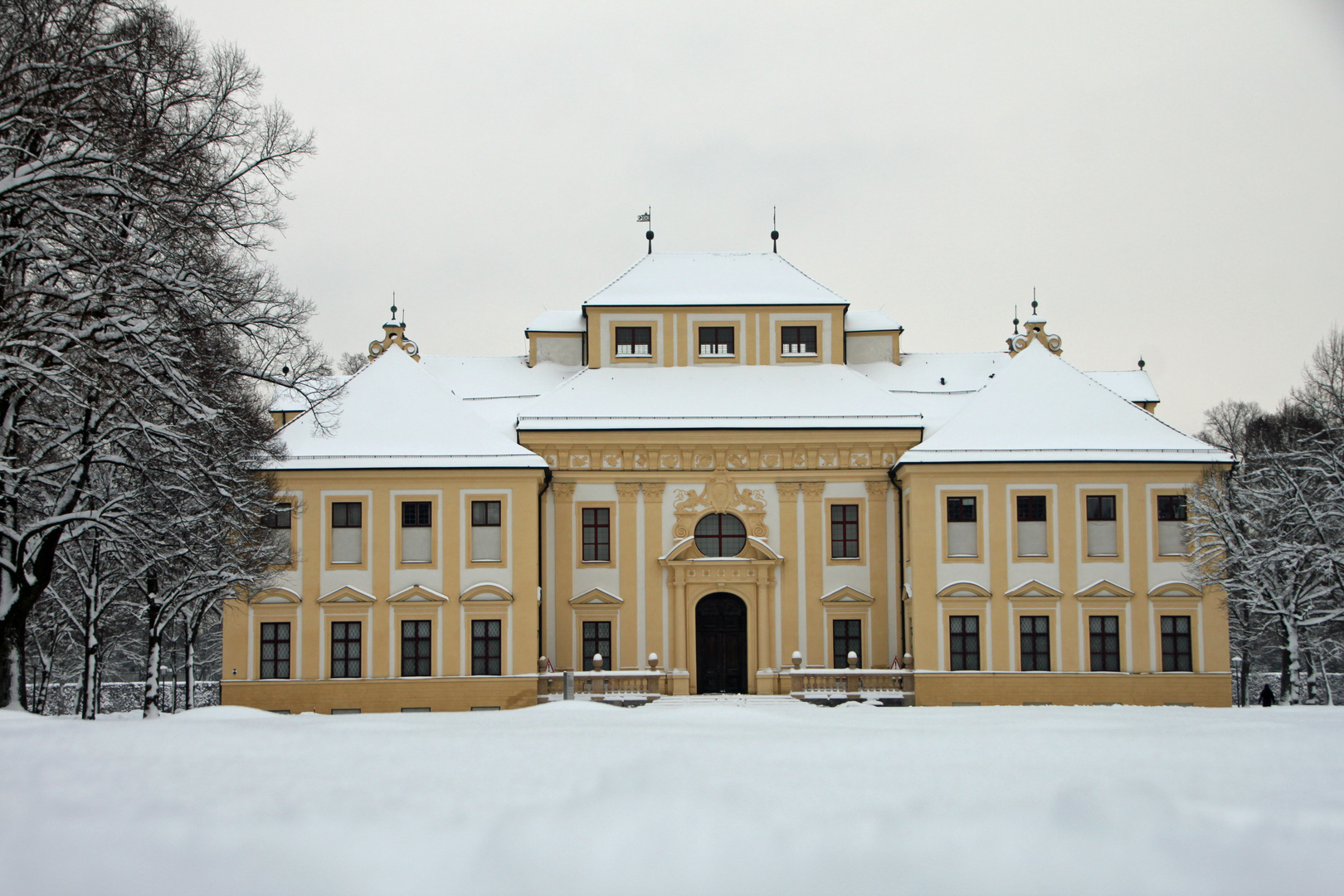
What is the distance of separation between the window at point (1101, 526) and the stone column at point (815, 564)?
8.40 m

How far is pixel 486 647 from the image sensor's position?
3728cm

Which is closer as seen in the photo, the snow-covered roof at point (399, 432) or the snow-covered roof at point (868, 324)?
the snow-covered roof at point (399, 432)

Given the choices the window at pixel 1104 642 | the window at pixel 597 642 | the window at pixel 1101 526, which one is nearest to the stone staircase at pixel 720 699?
the window at pixel 597 642

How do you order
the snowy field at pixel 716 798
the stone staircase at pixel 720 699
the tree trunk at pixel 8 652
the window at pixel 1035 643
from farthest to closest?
the window at pixel 1035 643 → the stone staircase at pixel 720 699 → the tree trunk at pixel 8 652 → the snowy field at pixel 716 798

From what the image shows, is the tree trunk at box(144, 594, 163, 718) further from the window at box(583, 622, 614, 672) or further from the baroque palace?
the window at box(583, 622, 614, 672)

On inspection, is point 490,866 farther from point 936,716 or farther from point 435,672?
point 435,672

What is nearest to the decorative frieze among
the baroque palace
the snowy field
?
the baroque palace

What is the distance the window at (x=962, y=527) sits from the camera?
124 ft

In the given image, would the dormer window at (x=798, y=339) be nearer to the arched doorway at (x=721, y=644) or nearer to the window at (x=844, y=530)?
the window at (x=844, y=530)

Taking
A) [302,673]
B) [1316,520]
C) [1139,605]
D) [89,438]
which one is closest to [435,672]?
[302,673]

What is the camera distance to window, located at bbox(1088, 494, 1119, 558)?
37719 mm

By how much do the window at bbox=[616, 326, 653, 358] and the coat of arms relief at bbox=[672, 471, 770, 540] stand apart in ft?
19.7

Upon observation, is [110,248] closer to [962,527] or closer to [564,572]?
[564,572]

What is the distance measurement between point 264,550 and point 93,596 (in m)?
4.85
